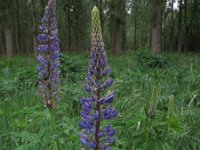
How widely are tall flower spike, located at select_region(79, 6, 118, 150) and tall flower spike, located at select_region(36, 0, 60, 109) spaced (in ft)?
4.07

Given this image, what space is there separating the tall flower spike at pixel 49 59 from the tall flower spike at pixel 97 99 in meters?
1.24

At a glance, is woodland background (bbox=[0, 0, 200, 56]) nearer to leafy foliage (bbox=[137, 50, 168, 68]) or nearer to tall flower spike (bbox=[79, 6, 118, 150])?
leafy foliage (bbox=[137, 50, 168, 68])

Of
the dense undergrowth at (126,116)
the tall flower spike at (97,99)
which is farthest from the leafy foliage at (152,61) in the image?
the tall flower spike at (97,99)

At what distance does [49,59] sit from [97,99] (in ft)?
4.51

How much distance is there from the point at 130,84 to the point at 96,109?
5072 mm

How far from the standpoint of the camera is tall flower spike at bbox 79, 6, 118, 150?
187 cm

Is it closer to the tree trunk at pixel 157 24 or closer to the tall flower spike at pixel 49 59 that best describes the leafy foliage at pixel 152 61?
the tree trunk at pixel 157 24

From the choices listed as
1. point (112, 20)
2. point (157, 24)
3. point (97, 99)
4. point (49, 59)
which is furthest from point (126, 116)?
point (112, 20)

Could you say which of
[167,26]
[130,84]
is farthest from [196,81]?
[167,26]

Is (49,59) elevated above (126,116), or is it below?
above

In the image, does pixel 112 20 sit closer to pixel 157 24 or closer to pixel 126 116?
pixel 157 24

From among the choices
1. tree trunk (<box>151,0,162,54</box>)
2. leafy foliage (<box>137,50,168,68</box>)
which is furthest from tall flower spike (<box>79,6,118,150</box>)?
tree trunk (<box>151,0,162,54</box>)

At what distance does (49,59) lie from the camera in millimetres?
3186

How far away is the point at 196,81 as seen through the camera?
672 centimetres
